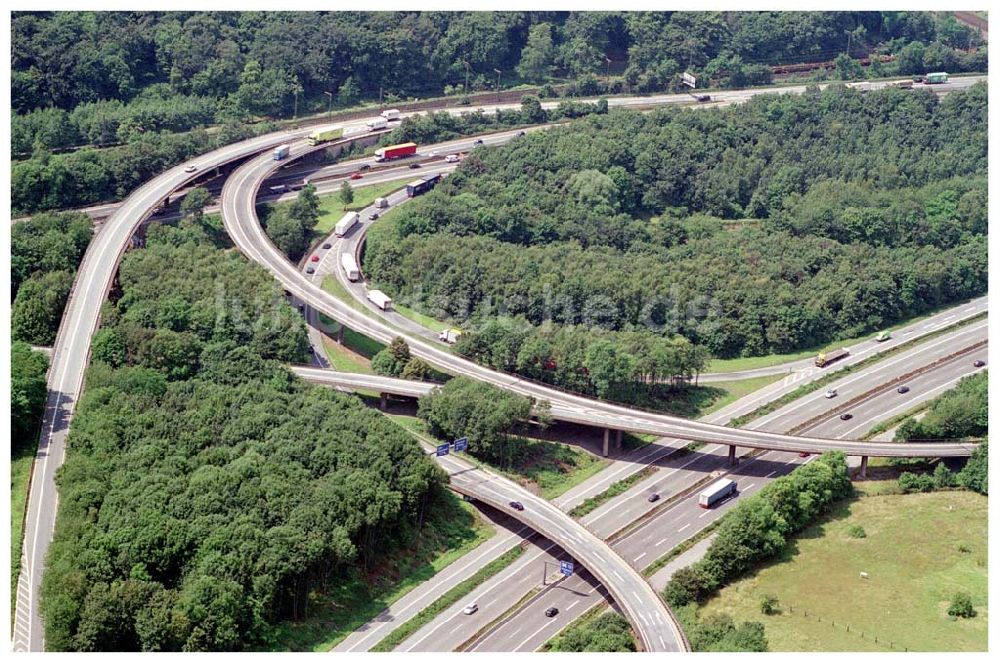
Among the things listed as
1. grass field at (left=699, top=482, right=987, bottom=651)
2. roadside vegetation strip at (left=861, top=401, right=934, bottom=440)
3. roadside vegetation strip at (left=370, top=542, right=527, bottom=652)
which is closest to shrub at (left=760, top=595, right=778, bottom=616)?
grass field at (left=699, top=482, right=987, bottom=651)

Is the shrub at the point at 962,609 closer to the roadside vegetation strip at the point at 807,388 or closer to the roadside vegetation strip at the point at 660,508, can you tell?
the roadside vegetation strip at the point at 660,508

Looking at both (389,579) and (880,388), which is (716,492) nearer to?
(389,579)

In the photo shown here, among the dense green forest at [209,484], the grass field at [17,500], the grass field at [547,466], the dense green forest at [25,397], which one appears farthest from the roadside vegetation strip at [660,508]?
the dense green forest at [25,397]

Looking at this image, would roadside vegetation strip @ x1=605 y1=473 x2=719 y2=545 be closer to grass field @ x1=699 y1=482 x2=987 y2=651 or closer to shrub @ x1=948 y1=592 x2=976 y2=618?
grass field @ x1=699 y1=482 x2=987 y2=651

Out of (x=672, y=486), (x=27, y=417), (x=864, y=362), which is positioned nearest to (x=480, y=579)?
(x=672, y=486)

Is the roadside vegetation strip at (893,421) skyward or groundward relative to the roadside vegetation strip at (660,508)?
skyward

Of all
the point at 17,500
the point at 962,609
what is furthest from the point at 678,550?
the point at 17,500
